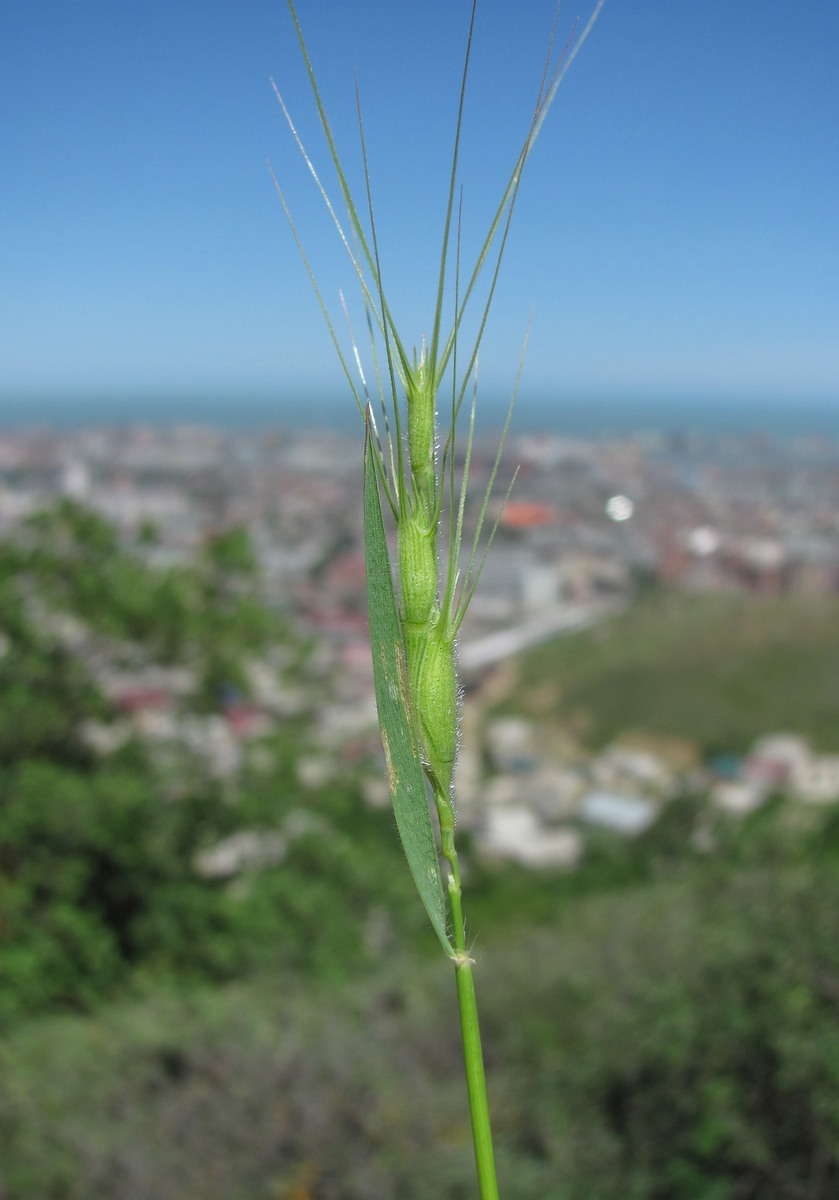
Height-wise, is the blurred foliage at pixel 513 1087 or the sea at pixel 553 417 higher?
the sea at pixel 553 417

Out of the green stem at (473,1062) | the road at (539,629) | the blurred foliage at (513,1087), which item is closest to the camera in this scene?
the green stem at (473,1062)

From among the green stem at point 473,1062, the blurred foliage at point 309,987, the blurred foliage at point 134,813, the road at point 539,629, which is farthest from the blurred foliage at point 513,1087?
the road at point 539,629

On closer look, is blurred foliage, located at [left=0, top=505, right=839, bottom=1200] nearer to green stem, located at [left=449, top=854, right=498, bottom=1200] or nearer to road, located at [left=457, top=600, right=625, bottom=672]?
green stem, located at [left=449, top=854, right=498, bottom=1200]

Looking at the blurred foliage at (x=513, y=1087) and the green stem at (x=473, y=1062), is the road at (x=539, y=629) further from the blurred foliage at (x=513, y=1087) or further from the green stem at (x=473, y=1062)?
the green stem at (x=473, y=1062)

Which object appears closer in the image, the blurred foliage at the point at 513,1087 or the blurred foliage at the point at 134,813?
the blurred foliage at the point at 513,1087

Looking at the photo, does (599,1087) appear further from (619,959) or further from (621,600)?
(621,600)

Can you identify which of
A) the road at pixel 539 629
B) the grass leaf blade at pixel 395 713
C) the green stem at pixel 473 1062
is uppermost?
the grass leaf blade at pixel 395 713
